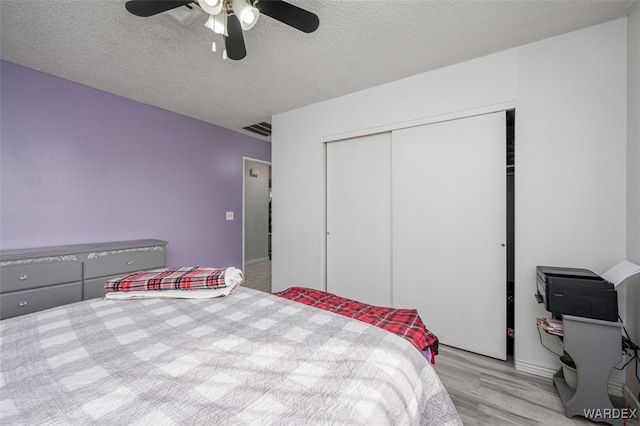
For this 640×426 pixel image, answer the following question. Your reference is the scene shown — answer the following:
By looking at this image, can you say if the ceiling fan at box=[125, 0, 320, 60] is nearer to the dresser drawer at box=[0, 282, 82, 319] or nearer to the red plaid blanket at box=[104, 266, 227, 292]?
the red plaid blanket at box=[104, 266, 227, 292]

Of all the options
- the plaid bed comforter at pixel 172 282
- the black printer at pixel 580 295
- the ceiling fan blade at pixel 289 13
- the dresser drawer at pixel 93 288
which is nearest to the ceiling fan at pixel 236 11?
the ceiling fan blade at pixel 289 13

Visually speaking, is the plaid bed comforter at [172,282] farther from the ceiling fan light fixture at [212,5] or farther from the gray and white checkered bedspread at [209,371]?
the ceiling fan light fixture at [212,5]

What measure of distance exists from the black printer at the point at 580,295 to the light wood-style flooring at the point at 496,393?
609 mm

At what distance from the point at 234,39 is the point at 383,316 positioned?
185 centimetres

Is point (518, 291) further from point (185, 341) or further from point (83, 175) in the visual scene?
point (83, 175)

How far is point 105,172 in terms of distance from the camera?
→ 272 cm

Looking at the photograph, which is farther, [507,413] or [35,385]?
[507,413]

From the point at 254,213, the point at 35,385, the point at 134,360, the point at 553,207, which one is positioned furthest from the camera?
the point at 254,213

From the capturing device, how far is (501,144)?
6.55ft

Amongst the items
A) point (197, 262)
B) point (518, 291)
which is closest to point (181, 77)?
point (197, 262)

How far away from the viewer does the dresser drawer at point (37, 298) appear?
6.38ft

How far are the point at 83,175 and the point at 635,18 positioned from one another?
461cm

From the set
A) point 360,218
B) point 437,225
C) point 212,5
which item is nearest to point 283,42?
point 212,5

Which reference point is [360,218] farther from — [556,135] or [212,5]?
[212,5]
